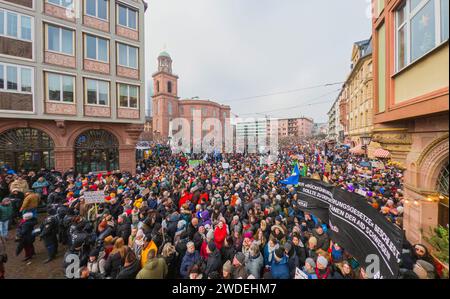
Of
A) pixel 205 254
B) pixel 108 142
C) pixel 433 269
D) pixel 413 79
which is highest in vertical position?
pixel 413 79

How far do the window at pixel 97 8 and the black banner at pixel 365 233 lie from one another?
18.3 metres

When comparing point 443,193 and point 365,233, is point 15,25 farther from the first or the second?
point 443,193

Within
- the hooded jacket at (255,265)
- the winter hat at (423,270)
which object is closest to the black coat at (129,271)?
the hooded jacket at (255,265)

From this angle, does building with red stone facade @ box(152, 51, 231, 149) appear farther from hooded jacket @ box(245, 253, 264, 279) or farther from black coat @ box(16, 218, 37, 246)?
hooded jacket @ box(245, 253, 264, 279)

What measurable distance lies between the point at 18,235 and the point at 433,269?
33.6 ft

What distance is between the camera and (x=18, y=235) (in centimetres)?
571

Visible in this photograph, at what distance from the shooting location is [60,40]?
12.5m

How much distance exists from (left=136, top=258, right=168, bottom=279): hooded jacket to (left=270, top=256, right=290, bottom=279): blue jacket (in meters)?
2.36

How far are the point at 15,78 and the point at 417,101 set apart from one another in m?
17.7

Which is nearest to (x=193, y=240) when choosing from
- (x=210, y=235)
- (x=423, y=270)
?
(x=210, y=235)
